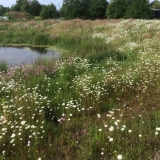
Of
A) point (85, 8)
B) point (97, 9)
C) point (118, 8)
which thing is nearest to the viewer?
point (118, 8)

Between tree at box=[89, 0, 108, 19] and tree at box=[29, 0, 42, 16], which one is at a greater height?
tree at box=[29, 0, 42, 16]

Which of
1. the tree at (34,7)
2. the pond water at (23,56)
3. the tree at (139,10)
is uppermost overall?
the tree at (34,7)

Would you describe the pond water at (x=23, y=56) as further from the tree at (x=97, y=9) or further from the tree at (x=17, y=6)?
the tree at (x=17, y=6)

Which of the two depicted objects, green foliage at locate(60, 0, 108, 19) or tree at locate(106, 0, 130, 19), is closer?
tree at locate(106, 0, 130, 19)

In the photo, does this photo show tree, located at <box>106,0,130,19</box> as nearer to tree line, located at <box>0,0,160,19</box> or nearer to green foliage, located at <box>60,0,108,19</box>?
tree line, located at <box>0,0,160,19</box>

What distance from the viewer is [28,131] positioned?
13.3 feet

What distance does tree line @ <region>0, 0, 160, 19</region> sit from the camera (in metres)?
32.1

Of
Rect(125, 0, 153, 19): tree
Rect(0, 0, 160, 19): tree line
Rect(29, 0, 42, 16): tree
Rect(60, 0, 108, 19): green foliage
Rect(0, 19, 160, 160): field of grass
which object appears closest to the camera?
Rect(0, 19, 160, 160): field of grass

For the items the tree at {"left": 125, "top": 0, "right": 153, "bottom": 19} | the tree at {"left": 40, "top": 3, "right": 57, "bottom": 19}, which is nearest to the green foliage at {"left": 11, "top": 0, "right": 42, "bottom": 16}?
the tree at {"left": 40, "top": 3, "right": 57, "bottom": 19}

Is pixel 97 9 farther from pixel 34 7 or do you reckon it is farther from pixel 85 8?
pixel 34 7

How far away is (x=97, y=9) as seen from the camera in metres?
45.8

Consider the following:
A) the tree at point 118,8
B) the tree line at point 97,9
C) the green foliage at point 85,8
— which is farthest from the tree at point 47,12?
the tree at point 118,8

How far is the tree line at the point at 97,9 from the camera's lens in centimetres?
3206

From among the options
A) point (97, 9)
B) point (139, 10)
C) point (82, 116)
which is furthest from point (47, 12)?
point (82, 116)
